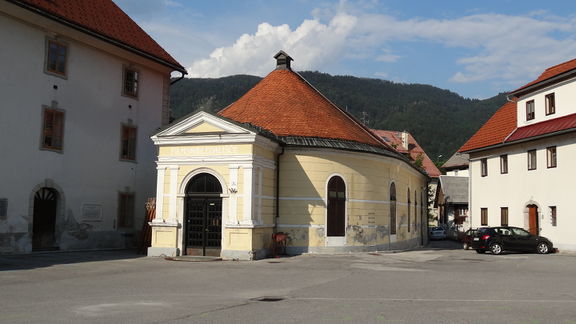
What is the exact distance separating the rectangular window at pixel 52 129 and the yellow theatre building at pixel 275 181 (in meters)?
4.40

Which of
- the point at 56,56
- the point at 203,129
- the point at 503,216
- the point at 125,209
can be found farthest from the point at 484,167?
the point at 56,56

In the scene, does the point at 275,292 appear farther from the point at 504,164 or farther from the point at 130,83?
the point at 504,164

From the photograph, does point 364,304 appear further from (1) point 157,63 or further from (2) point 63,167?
(1) point 157,63

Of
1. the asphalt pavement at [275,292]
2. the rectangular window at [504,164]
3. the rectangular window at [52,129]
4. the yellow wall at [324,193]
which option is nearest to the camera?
the asphalt pavement at [275,292]

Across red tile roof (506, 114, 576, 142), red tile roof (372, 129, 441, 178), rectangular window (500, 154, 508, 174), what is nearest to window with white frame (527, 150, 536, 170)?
red tile roof (506, 114, 576, 142)

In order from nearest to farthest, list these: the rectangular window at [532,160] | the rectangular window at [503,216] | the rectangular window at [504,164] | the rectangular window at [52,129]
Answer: the rectangular window at [52,129] → the rectangular window at [532,160] → the rectangular window at [503,216] → the rectangular window at [504,164]

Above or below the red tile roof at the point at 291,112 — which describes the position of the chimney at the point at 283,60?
above

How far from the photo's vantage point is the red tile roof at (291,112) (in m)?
24.5

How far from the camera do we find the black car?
27344 millimetres

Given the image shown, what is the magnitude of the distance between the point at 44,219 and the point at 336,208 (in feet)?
40.4

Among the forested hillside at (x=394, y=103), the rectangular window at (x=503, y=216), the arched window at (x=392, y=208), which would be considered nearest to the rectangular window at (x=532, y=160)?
the rectangular window at (x=503, y=216)

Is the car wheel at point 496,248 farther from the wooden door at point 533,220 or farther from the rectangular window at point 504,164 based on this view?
the rectangular window at point 504,164

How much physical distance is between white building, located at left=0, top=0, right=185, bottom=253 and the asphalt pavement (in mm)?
3027

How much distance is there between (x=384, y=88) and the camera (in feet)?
563
